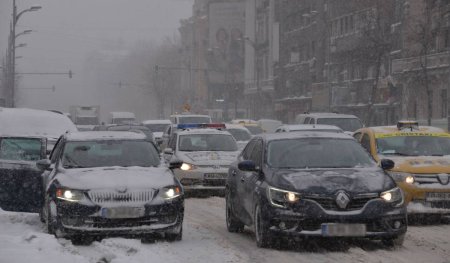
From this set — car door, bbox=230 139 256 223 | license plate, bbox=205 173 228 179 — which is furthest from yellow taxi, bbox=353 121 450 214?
license plate, bbox=205 173 228 179

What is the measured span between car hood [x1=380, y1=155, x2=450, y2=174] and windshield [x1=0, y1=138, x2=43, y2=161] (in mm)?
5534

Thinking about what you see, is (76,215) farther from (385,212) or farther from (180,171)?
(180,171)

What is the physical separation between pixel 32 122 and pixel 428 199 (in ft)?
31.0

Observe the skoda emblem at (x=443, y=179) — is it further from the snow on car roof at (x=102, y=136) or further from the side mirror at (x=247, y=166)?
the snow on car roof at (x=102, y=136)

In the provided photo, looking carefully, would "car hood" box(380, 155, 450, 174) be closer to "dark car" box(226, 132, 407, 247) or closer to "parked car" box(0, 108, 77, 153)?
"dark car" box(226, 132, 407, 247)

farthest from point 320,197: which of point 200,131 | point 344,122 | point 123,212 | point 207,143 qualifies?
point 344,122

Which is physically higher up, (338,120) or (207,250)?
(338,120)

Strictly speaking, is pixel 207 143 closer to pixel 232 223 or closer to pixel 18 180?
pixel 18 180

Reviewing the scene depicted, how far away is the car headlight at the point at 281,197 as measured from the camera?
11.1m

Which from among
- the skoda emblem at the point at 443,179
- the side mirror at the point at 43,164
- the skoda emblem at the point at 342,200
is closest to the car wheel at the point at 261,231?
the skoda emblem at the point at 342,200

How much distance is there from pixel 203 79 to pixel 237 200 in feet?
366

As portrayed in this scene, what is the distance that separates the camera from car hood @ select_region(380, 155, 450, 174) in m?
14.4

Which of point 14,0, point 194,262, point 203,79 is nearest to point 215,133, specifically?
point 194,262

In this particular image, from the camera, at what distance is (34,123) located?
67.0 ft
